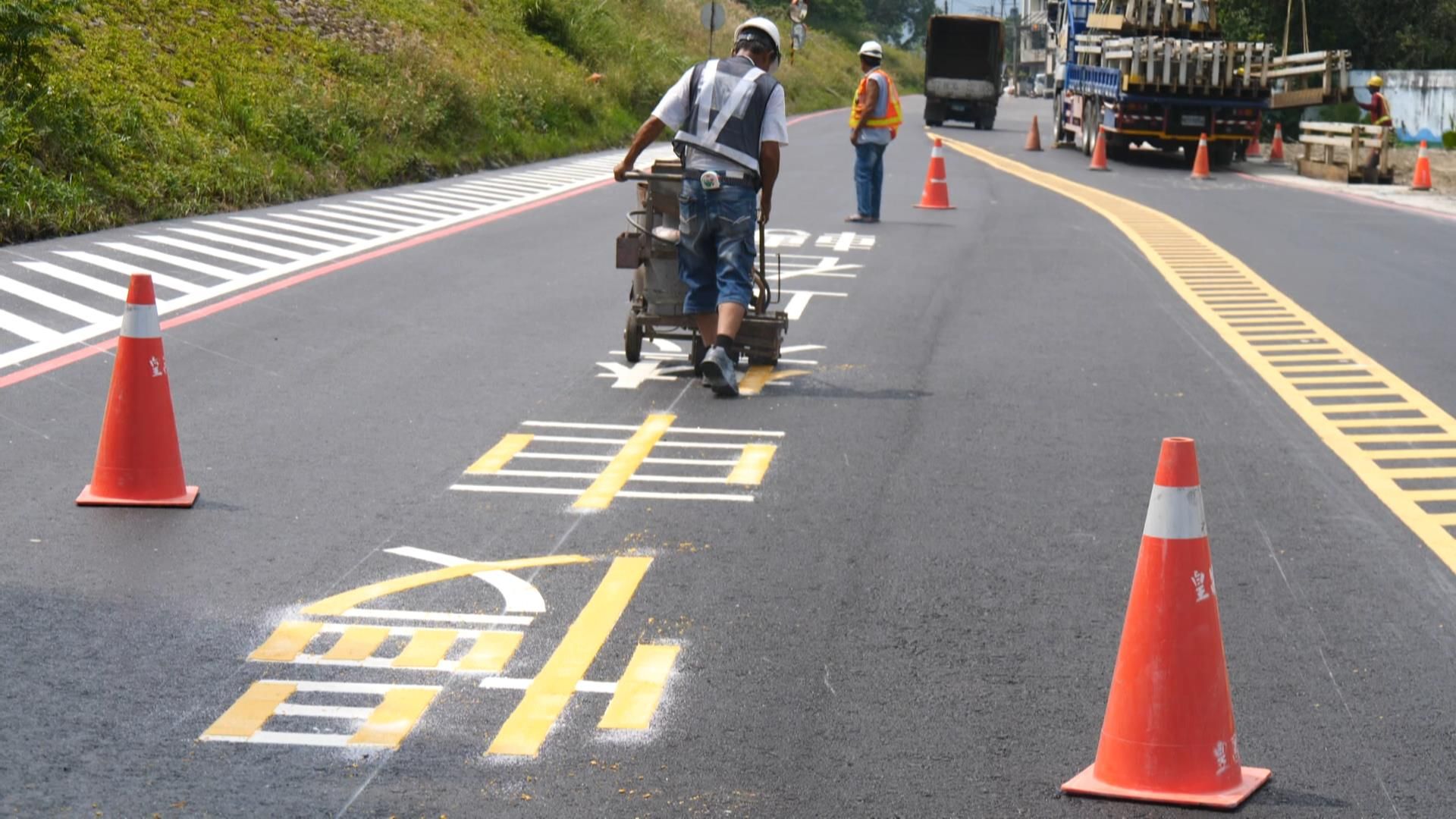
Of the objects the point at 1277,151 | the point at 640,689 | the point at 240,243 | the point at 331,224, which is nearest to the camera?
the point at 640,689

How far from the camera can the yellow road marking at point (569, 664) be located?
187 inches

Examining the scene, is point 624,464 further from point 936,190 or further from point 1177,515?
point 936,190

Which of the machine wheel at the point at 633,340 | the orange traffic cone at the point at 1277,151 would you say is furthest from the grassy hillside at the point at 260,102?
the orange traffic cone at the point at 1277,151

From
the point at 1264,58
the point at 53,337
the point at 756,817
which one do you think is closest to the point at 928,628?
the point at 756,817

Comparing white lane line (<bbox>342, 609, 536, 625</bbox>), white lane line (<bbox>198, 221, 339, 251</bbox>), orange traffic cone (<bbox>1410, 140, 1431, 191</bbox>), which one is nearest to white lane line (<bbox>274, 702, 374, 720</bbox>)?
white lane line (<bbox>342, 609, 536, 625</bbox>)

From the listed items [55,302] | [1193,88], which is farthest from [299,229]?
[1193,88]

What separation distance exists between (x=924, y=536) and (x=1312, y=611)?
4.78 feet

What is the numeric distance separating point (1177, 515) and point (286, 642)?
103 inches

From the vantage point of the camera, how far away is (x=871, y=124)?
733 inches

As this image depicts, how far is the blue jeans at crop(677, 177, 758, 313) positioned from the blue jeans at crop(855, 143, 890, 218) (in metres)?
9.56

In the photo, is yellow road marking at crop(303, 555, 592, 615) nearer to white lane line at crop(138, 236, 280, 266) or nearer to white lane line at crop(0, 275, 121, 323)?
white lane line at crop(0, 275, 121, 323)

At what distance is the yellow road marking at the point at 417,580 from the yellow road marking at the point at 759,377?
11.1ft

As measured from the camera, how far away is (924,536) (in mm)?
6832

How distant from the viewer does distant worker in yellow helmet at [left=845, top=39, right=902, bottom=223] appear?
1845 centimetres
